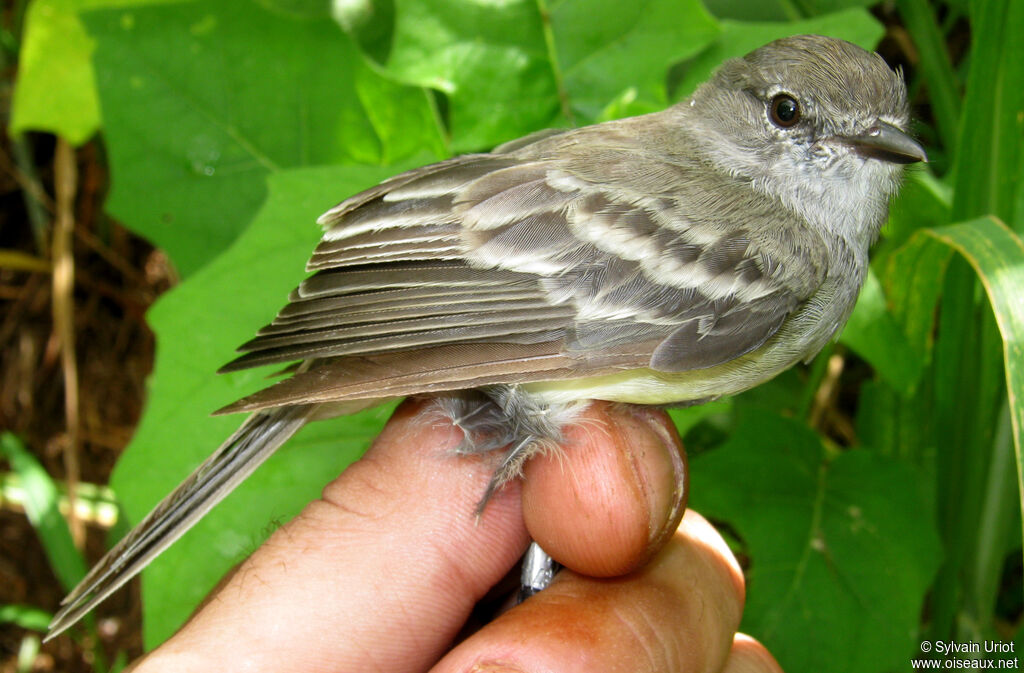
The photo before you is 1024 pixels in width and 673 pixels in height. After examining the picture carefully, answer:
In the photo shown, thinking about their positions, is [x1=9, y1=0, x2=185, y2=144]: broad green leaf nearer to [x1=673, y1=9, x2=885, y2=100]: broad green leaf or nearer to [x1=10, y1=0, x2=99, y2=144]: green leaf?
[x1=10, y1=0, x2=99, y2=144]: green leaf

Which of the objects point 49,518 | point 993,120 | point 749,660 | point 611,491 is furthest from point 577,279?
point 49,518

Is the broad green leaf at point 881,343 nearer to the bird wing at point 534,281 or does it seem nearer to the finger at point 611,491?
the bird wing at point 534,281

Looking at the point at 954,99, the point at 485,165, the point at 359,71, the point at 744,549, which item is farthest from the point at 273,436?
Result: the point at 954,99

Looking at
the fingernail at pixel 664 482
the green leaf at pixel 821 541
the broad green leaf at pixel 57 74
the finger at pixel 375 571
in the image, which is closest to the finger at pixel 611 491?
the fingernail at pixel 664 482

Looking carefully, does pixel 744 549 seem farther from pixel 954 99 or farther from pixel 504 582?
pixel 954 99

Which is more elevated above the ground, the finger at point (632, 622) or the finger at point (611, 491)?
the finger at point (611, 491)

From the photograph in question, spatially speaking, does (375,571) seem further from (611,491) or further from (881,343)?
(881,343)

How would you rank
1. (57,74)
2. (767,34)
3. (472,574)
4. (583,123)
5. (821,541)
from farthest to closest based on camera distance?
(57,74) → (583,123) → (767,34) → (821,541) → (472,574)

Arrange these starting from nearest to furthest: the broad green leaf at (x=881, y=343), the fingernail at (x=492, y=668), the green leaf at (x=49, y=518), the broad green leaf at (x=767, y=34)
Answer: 1. the fingernail at (x=492, y=668)
2. the broad green leaf at (x=881, y=343)
3. the broad green leaf at (x=767, y=34)
4. the green leaf at (x=49, y=518)
